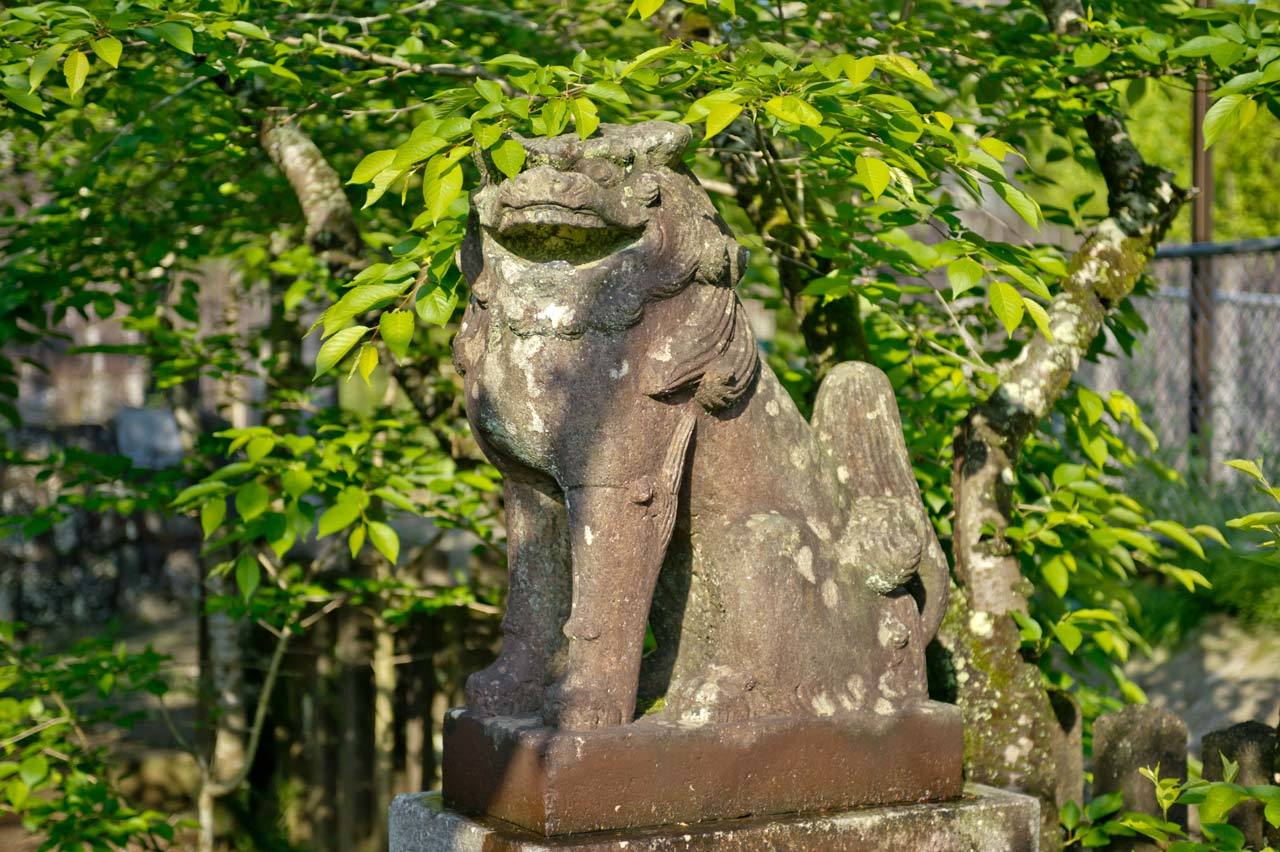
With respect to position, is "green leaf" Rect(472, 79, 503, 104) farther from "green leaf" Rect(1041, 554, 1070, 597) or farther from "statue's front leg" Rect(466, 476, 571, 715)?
"green leaf" Rect(1041, 554, 1070, 597)

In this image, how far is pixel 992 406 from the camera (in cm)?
396

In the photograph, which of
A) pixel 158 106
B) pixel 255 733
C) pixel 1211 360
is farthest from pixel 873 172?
pixel 1211 360

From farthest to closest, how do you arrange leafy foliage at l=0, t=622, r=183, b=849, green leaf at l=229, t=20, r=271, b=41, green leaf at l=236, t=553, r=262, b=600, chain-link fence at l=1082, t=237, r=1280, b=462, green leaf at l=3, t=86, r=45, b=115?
1. chain-link fence at l=1082, t=237, r=1280, b=462
2. leafy foliage at l=0, t=622, r=183, b=849
3. green leaf at l=236, t=553, r=262, b=600
4. green leaf at l=229, t=20, r=271, b=41
5. green leaf at l=3, t=86, r=45, b=115

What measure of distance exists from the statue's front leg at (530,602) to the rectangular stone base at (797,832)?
10.3 inches

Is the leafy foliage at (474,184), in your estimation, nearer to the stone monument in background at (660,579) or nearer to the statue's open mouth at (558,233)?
the statue's open mouth at (558,233)

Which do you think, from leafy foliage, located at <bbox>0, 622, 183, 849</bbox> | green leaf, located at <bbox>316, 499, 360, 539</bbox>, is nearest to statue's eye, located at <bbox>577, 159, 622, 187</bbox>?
green leaf, located at <bbox>316, 499, 360, 539</bbox>

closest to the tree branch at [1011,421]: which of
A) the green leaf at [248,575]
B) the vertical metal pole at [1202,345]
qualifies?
the green leaf at [248,575]

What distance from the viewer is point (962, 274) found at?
300 centimetres

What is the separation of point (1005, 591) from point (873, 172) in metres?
1.54

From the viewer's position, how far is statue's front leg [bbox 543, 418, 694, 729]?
280 cm

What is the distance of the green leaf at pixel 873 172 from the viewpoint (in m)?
2.84

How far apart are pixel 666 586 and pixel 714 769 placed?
436mm

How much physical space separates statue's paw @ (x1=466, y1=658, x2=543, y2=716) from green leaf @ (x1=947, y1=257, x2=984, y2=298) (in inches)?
46.3

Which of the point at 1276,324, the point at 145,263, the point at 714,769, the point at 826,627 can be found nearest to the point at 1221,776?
the point at 826,627
